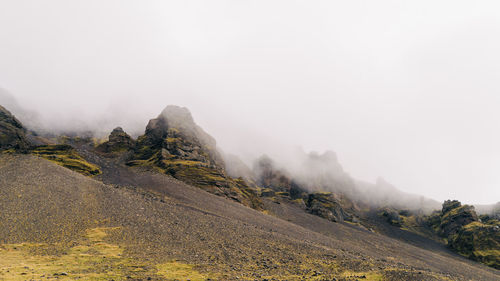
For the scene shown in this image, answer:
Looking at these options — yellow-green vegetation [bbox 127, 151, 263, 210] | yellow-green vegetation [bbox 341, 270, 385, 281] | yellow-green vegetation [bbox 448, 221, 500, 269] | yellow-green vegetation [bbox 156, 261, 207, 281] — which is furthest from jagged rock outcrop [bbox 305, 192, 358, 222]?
yellow-green vegetation [bbox 156, 261, 207, 281]

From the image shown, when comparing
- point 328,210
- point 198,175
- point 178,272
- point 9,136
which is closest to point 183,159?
point 198,175

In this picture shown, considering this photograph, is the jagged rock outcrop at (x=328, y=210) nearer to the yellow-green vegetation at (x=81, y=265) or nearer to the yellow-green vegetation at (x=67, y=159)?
the yellow-green vegetation at (x=67, y=159)

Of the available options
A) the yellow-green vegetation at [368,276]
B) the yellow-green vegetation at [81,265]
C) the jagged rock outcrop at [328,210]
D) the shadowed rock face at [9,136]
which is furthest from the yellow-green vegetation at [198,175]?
the yellow-green vegetation at [368,276]

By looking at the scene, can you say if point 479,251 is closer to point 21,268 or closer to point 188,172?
point 188,172

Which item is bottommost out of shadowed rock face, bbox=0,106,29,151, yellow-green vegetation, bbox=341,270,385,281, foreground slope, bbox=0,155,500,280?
foreground slope, bbox=0,155,500,280

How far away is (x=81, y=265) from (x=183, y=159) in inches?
4558

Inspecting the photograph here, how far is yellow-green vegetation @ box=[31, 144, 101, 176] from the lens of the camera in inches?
3643

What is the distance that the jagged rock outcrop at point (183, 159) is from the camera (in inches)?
4761

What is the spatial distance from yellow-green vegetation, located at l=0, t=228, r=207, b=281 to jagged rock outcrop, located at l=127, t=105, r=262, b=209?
82.8 metres

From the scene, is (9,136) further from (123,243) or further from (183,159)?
(123,243)

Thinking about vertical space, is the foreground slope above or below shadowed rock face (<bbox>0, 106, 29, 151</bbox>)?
below

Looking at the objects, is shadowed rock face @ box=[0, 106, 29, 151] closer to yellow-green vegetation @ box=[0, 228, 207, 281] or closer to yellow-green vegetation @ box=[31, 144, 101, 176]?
yellow-green vegetation @ box=[31, 144, 101, 176]

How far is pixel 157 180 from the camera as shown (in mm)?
95562

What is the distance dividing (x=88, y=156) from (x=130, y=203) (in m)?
82.9
